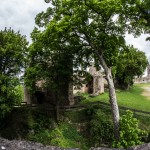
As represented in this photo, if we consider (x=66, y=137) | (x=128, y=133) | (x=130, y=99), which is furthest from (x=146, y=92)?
(x=128, y=133)

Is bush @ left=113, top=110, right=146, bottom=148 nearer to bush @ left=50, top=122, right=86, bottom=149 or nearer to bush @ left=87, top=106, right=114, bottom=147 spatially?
bush @ left=87, top=106, right=114, bottom=147

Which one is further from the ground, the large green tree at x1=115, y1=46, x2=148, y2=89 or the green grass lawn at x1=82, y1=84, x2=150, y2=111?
the large green tree at x1=115, y1=46, x2=148, y2=89

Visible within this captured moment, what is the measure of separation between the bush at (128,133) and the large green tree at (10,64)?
10.8 m

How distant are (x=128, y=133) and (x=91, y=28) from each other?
34.4 feet

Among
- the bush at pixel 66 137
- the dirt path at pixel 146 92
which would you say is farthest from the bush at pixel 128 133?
the dirt path at pixel 146 92

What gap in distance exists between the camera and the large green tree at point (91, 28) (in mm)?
32031

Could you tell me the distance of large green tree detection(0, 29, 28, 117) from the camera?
34.0 metres

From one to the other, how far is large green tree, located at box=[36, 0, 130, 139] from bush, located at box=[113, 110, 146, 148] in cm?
101

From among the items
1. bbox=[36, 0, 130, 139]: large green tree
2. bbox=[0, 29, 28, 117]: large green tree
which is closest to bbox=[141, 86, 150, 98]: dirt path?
bbox=[36, 0, 130, 139]: large green tree

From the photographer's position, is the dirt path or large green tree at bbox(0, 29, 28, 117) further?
the dirt path

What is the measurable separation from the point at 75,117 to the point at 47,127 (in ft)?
11.6

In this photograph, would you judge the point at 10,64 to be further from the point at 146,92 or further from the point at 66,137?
the point at 146,92

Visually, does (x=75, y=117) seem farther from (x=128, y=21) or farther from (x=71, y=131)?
(x=128, y=21)

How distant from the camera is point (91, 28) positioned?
33562mm
